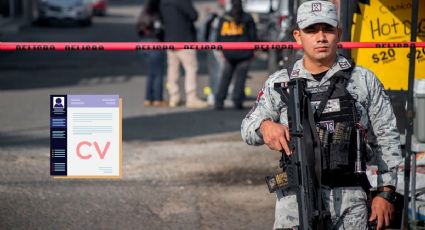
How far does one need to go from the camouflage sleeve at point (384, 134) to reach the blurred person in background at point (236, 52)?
9123 millimetres

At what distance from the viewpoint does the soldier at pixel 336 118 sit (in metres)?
4.55

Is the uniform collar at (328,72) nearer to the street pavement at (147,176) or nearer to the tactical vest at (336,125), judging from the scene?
the tactical vest at (336,125)

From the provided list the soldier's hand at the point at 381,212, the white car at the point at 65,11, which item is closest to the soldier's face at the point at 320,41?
the soldier's hand at the point at 381,212

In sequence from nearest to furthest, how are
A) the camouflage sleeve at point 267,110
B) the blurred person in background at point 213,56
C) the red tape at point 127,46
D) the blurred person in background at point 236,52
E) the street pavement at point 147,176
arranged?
1. the camouflage sleeve at point 267,110
2. the red tape at point 127,46
3. the street pavement at point 147,176
4. the blurred person in background at point 236,52
5. the blurred person in background at point 213,56

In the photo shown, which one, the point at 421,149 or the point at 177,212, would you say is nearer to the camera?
the point at 421,149

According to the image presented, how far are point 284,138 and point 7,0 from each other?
32.4m

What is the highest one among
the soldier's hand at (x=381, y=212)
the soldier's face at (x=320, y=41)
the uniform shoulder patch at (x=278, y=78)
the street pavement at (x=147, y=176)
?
the soldier's face at (x=320, y=41)

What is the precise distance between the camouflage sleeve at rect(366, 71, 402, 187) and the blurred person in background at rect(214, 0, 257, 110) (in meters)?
9.12

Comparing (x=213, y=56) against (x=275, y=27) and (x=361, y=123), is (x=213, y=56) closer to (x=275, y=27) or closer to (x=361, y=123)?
(x=275, y=27)

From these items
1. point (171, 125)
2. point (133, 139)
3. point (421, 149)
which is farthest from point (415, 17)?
point (171, 125)

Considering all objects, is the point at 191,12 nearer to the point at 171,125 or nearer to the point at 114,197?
the point at 171,125

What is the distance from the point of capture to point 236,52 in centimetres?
1429

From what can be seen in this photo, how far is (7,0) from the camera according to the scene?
3553 cm

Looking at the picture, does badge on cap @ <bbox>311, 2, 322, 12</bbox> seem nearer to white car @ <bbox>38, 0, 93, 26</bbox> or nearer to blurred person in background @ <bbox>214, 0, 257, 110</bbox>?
blurred person in background @ <bbox>214, 0, 257, 110</bbox>
